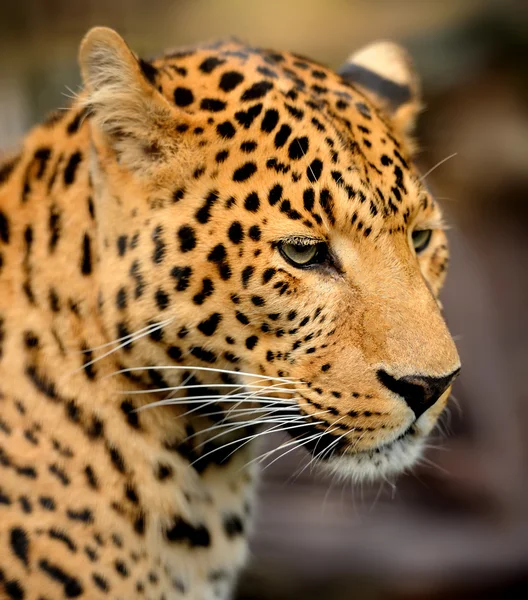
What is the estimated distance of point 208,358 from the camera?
2836 millimetres

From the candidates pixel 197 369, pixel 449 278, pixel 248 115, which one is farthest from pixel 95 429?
pixel 449 278

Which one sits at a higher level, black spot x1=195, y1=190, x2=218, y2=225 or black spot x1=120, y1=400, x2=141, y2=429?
black spot x1=195, y1=190, x2=218, y2=225

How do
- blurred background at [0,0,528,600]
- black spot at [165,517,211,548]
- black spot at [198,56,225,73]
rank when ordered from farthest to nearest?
→ blurred background at [0,0,528,600], black spot at [165,517,211,548], black spot at [198,56,225,73]

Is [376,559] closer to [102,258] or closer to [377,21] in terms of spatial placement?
[102,258]

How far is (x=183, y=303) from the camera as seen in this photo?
9.06ft

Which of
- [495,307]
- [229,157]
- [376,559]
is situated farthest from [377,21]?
[229,157]

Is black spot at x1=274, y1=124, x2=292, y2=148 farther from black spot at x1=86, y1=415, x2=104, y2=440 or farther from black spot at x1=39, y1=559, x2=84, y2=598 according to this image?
black spot at x1=39, y1=559, x2=84, y2=598

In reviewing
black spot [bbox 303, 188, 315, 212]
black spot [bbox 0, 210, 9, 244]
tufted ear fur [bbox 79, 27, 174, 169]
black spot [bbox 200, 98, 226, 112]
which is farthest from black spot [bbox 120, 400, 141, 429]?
black spot [bbox 200, 98, 226, 112]

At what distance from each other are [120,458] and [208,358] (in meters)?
0.48

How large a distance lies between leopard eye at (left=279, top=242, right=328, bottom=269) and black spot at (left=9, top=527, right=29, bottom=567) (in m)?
1.19

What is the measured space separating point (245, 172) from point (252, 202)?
10 cm

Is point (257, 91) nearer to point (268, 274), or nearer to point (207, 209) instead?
point (207, 209)

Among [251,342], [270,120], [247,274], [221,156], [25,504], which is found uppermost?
[270,120]

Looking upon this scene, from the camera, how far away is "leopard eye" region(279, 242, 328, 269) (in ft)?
9.02
